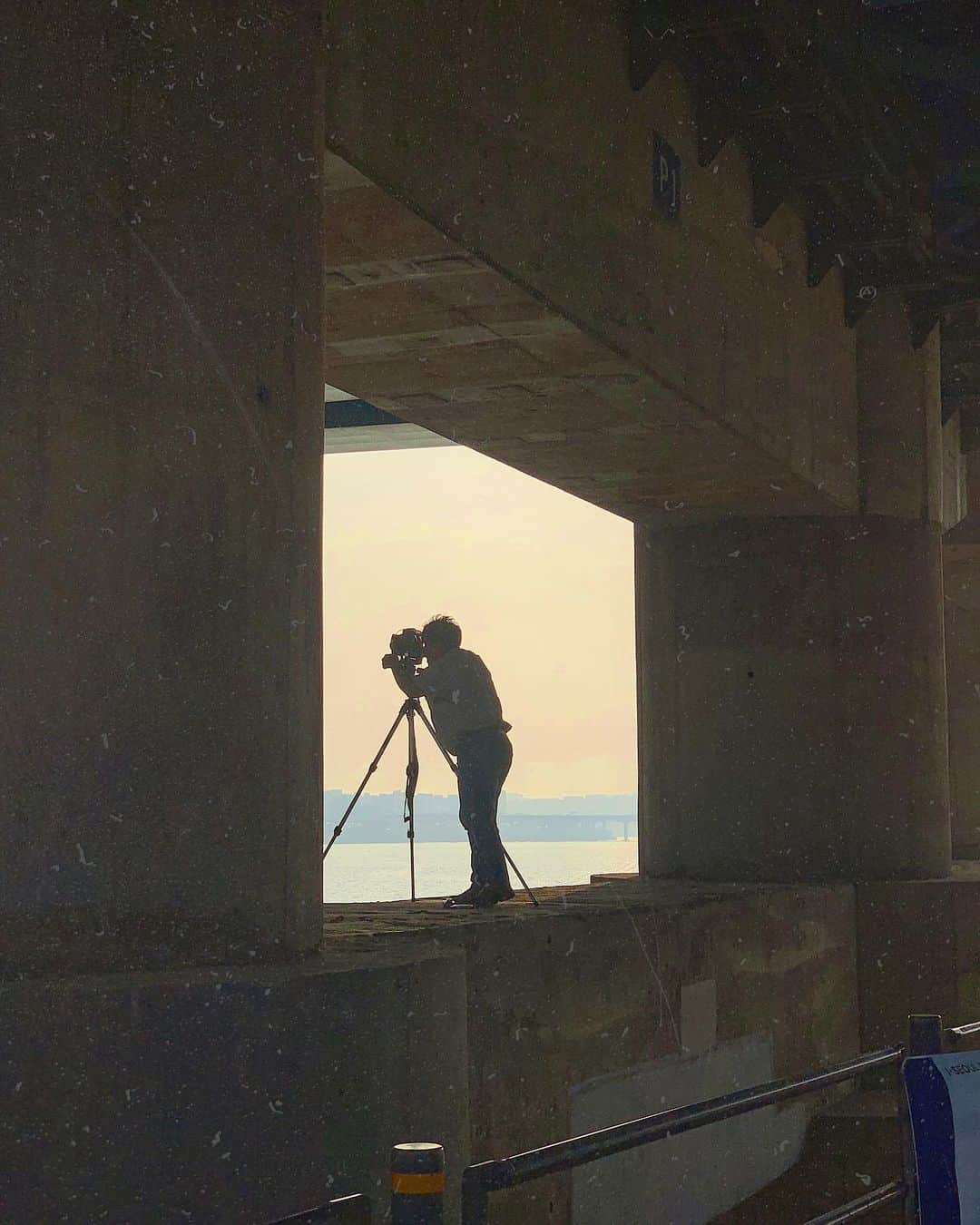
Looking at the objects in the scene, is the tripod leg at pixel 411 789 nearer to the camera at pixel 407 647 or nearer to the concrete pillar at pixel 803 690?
the camera at pixel 407 647

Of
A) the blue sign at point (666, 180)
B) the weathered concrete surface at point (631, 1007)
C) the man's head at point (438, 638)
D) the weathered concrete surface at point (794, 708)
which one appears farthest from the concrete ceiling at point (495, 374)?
the weathered concrete surface at point (631, 1007)

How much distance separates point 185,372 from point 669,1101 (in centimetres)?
622

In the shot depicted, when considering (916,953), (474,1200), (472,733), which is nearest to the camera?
(474,1200)

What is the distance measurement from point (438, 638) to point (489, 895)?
162 centimetres

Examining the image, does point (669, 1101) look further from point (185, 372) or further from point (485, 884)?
point (185, 372)

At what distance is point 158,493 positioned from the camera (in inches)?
203

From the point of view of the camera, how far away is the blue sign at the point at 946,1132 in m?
4.76

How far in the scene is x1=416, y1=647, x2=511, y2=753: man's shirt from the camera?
9680 millimetres

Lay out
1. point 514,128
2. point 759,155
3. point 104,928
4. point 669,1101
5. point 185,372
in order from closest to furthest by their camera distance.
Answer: point 104,928 → point 185,372 → point 514,128 → point 669,1101 → point 759,155

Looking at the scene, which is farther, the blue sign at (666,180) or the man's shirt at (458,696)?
the blue sign at (666,180)

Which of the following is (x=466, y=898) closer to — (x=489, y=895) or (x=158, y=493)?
(x=489, y=895)

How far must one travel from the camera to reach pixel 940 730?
14297 mm

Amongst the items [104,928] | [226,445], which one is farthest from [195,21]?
[104,928]

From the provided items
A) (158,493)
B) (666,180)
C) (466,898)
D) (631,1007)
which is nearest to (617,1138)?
(158,493)
